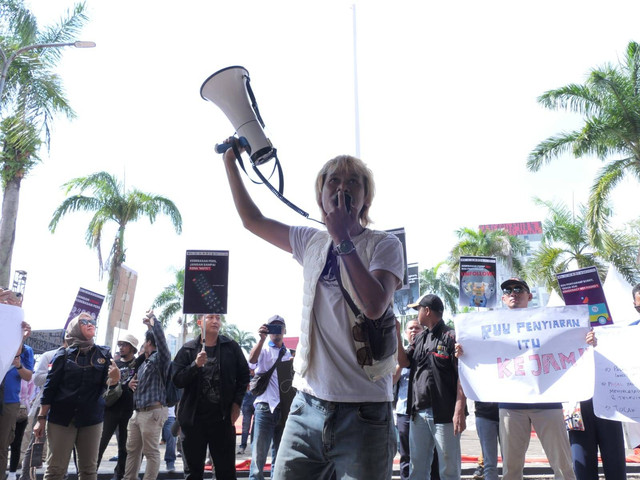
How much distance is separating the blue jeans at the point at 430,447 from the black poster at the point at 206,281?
2.59 meters

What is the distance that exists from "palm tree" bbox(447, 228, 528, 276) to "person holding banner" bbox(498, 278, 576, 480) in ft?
84.7

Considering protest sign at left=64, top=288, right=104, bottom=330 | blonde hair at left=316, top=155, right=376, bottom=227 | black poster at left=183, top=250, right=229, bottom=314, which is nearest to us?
blonde hair at left=316, top=155, right=376, bottom=227

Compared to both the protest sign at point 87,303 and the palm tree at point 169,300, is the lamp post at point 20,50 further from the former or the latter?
the palm tree at point 169,300

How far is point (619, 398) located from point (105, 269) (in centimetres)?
1905

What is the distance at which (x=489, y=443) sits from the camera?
608cm

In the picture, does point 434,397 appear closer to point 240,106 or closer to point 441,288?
point 240,106

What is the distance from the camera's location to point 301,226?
259 centimetres

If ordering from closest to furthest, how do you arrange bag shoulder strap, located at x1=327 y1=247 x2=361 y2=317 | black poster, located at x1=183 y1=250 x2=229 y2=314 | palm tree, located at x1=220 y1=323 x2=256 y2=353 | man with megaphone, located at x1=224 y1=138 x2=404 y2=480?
1. man with megaphone, located at x1=224 y1=138 x2=404 y2=480
2. bag shoulder strap, located at x1=327 y1=247 x2=361 y2=317
3. black poster, located at x1=183 y1=250 x2=229 y2=314
4. palm tree, located at x1=220 y1=323 x2=256 y2=353

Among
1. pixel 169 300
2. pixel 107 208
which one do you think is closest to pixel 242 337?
pixel 169 300

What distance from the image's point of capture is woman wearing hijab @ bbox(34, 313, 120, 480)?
5.59 m

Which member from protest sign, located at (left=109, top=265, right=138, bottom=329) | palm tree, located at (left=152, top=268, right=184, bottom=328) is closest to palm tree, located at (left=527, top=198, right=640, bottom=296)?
protest sign, located at (left=109, top=265, right=138, bottom=329)

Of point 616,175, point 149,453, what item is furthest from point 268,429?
point 616,175

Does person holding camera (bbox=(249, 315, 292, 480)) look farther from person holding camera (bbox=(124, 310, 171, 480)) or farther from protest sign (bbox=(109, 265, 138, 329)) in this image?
protest sign (bbox=(109, 265, 138, 329))

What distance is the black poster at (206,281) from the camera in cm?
669
